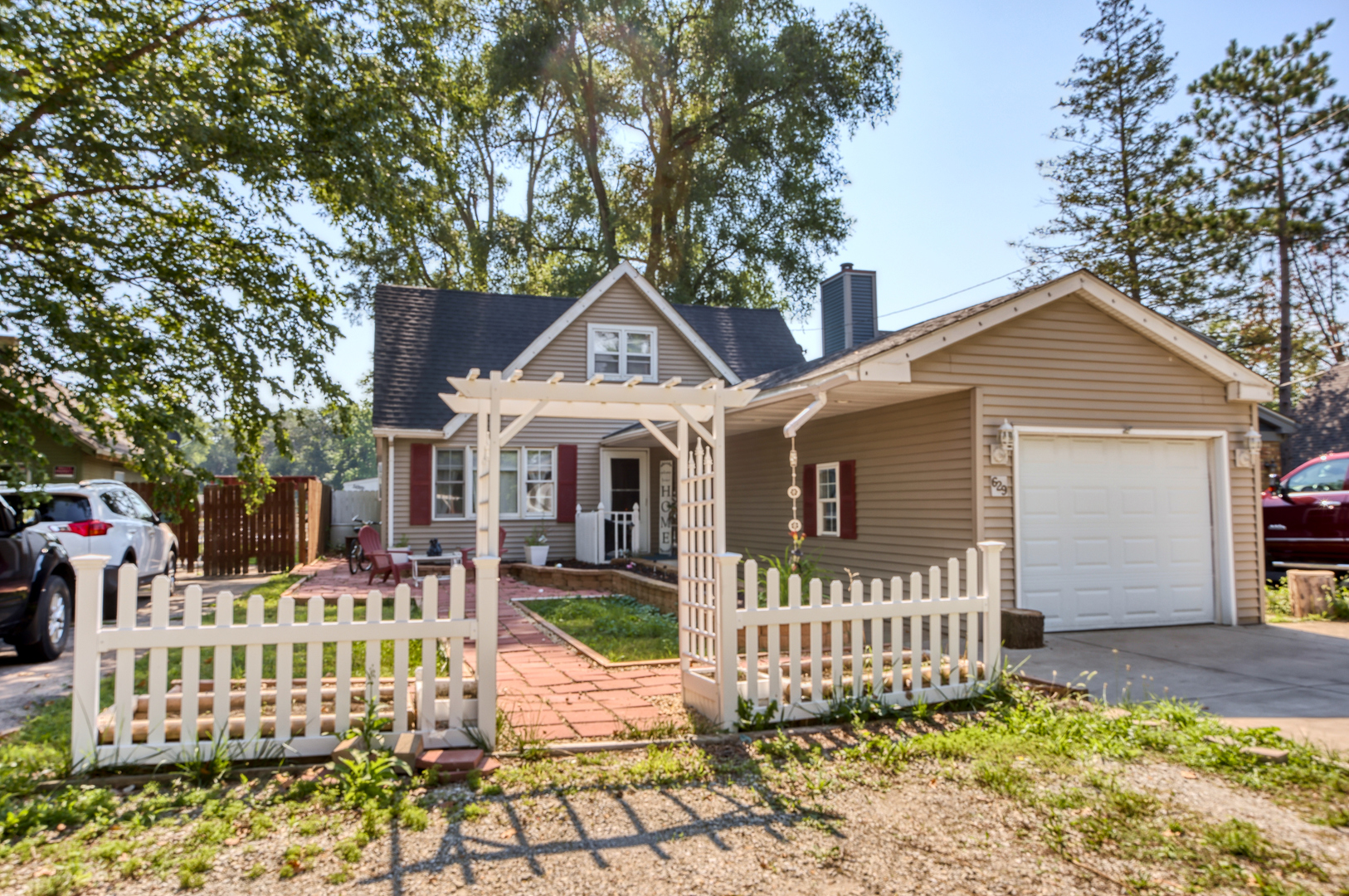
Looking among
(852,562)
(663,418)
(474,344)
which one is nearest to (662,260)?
(474,344)

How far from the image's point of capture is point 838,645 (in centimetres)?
516

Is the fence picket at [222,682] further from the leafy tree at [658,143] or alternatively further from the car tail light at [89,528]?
the leafy tree at [658,143]

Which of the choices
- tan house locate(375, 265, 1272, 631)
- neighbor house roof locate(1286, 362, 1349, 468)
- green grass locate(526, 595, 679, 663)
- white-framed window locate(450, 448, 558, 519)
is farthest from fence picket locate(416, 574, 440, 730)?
neighbor house roof locate(1286, 362, 1349, 468)

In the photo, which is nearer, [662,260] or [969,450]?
[969,450]

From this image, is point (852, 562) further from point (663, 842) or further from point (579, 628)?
point (663, 842)

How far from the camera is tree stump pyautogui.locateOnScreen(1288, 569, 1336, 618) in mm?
9977

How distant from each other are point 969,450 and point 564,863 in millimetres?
6458

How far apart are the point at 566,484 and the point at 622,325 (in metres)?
3.41

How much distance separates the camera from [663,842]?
3.49 metres

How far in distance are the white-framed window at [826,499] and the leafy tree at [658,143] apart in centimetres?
1590

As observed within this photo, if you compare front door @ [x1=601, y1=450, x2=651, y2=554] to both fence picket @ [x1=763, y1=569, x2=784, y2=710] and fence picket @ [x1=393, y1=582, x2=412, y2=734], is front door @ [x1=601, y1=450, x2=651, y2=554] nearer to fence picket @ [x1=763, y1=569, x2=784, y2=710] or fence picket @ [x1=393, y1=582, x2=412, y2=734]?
fence picket @ [x1=763, y1=569, x2=784, y2=710]

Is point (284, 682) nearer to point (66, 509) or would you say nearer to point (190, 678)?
point (190, 678)

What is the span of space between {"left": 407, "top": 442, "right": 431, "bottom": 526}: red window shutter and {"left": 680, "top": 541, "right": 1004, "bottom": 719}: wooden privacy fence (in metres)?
10.6

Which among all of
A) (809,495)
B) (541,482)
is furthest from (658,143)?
(809,495)
